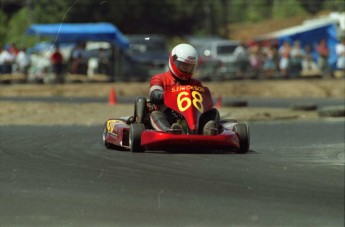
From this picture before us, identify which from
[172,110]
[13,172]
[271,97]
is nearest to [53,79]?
[271,97]

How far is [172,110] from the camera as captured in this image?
33.9 ft

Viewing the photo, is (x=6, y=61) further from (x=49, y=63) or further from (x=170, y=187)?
(x=170, y=187)

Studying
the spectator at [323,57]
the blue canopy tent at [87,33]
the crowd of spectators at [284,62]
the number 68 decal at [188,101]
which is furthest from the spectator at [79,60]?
the number 68 decal at [188,101]

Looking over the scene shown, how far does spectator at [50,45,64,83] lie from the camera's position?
29667 mm

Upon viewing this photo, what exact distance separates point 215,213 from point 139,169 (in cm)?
237

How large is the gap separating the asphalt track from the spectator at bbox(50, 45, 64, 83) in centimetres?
1887

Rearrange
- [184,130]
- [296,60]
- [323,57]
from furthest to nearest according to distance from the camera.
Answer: [296,60]
[323,57]
[184,130]

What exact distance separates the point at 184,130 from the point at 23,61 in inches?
882

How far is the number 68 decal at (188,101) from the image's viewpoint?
396 inches

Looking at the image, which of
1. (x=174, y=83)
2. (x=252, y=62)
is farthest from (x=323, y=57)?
(x=174, y=83)

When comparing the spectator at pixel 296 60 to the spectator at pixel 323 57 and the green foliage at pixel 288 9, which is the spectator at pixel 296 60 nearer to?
the spectator at pixel 323 57

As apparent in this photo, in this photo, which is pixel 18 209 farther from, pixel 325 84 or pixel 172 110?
pixel 325 84

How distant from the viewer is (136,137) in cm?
988

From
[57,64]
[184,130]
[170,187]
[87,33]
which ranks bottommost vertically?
[170,187]
